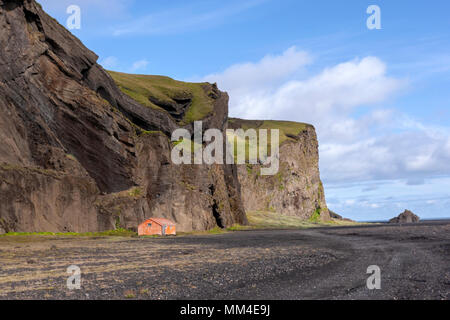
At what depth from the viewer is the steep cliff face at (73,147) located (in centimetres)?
5006

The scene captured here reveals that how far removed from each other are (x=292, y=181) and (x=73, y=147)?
368 ft

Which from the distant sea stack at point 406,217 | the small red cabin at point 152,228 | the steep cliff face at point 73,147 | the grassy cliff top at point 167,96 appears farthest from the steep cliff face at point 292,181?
the small red cabin at point 152,228

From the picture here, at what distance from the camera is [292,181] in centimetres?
→ 16238

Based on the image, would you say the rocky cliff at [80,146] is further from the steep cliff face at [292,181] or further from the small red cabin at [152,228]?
the steep cliff face at [292,181]

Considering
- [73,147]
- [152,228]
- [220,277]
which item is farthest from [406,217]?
[220,277]

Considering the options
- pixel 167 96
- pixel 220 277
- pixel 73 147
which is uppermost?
pixel 167 96

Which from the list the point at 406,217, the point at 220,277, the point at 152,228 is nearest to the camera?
the point at 220,277

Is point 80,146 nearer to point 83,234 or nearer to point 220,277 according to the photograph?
point 83,234

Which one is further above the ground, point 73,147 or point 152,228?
point 73,147

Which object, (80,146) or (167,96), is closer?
(80,146)

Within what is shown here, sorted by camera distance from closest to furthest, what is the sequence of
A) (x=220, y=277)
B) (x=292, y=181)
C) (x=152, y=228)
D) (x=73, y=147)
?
(x=220, y=277) → (x=152, y=228) → (x=73, y=147) → (x=292, y=181)

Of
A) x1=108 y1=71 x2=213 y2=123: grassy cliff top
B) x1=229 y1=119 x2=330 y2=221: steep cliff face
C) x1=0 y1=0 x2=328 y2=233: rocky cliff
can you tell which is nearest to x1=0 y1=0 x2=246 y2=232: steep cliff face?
x1=0 y1=0 x2=328 y2=233: rocky cliff
